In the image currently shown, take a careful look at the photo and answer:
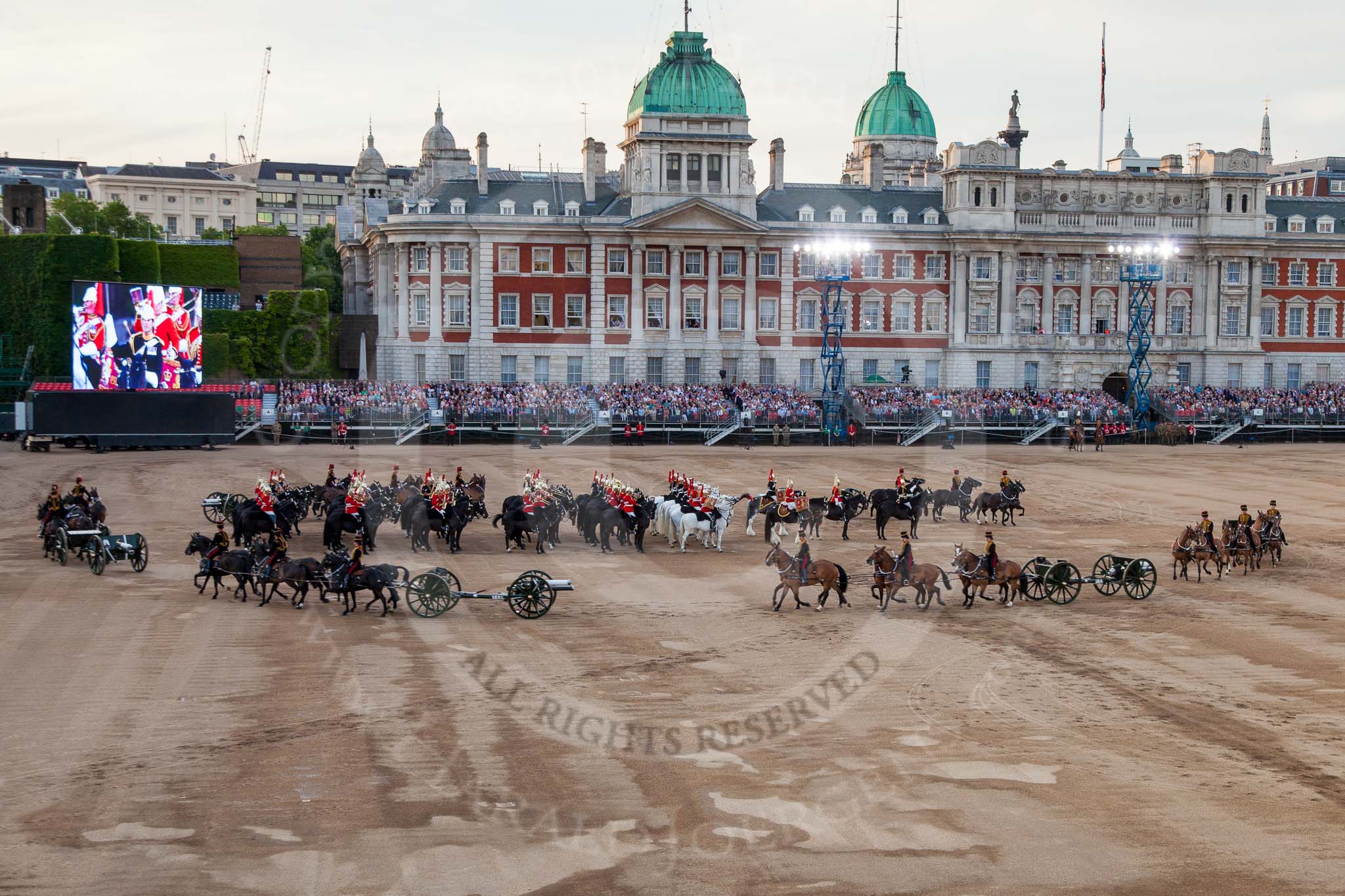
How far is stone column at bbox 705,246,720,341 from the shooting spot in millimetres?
77625

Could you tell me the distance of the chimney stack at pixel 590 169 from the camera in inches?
3110

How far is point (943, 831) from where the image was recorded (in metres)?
14.7

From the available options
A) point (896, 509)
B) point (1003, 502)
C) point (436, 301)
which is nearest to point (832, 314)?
point (436, 301)

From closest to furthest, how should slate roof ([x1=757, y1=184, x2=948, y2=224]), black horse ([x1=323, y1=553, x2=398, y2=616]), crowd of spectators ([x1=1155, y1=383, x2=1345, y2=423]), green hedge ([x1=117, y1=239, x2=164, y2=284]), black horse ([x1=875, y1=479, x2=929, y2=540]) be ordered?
black horse ([x1=323, y1=553, x2=398, y2=616]), black horse ([x1=875, y1=479, x2=929, y2=540]), crowd of spectators ([x1=1155, y1=383, x2=1345, y2=423]), green hedge ([x1=117, y1=239, x2=164, y2=284]), slate roof ([x1=757, y1=184, x2=948, y2=224])

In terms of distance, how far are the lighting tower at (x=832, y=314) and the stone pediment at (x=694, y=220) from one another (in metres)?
3.74

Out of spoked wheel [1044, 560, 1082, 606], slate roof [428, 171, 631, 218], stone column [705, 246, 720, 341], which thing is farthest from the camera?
stone column [705, 246, 720, 341]

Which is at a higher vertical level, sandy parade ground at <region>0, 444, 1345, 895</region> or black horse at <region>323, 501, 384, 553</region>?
black horse at <region>323, 501, 384, 553</region>

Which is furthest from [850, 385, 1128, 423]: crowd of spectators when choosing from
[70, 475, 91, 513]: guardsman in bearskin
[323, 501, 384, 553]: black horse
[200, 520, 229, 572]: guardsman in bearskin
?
[200, 520, 229, 572]: guardsman in bearskin

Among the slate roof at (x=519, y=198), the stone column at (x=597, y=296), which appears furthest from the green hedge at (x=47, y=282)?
the stone column at (x=597, y=296)

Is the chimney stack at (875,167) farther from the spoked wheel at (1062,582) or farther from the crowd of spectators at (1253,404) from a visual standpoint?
the spoked wheel at (1062,582)

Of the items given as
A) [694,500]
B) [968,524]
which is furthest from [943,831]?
[968,524]

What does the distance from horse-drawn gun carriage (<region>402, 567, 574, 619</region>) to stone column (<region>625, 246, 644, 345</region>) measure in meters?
51.9

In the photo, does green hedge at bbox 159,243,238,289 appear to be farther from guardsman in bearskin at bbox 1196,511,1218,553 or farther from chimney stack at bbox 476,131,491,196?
guardsman in bearskin at bbox 1196,511,1218,553

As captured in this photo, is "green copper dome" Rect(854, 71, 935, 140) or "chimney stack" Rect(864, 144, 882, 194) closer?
"chimney stack" Rect(864, 144, 882, 194)
